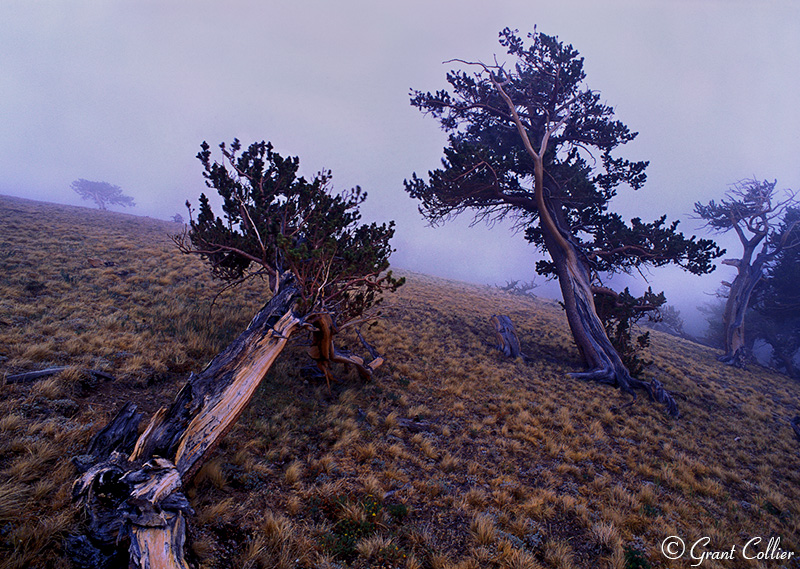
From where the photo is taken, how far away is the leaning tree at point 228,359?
2.73 m

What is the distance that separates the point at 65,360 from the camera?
18.4ft

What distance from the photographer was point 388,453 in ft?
18.3

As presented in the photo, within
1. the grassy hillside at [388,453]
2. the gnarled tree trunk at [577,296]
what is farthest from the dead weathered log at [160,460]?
the gnarled tree trunk at [577,296]

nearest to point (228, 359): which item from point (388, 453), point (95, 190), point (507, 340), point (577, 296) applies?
point (388, 453)

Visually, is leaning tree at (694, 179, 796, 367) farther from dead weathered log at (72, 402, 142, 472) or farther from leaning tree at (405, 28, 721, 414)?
dead weathered log at (72, 402, 142, 472)

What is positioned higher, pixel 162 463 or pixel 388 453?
pixel 162 463

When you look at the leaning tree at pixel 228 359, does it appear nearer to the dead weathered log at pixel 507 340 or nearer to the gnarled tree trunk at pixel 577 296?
the dead weathered log at pixel 507 340

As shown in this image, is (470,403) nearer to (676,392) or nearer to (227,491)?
(227,491)

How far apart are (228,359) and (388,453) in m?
3.50

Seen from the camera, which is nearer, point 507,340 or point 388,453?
point 388,453

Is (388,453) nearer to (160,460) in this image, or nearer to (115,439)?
(160,460)

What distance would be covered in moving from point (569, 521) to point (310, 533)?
4038 mm

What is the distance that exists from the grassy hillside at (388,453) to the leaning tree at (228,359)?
0.34 m

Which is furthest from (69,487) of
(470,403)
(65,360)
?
(470,403)
